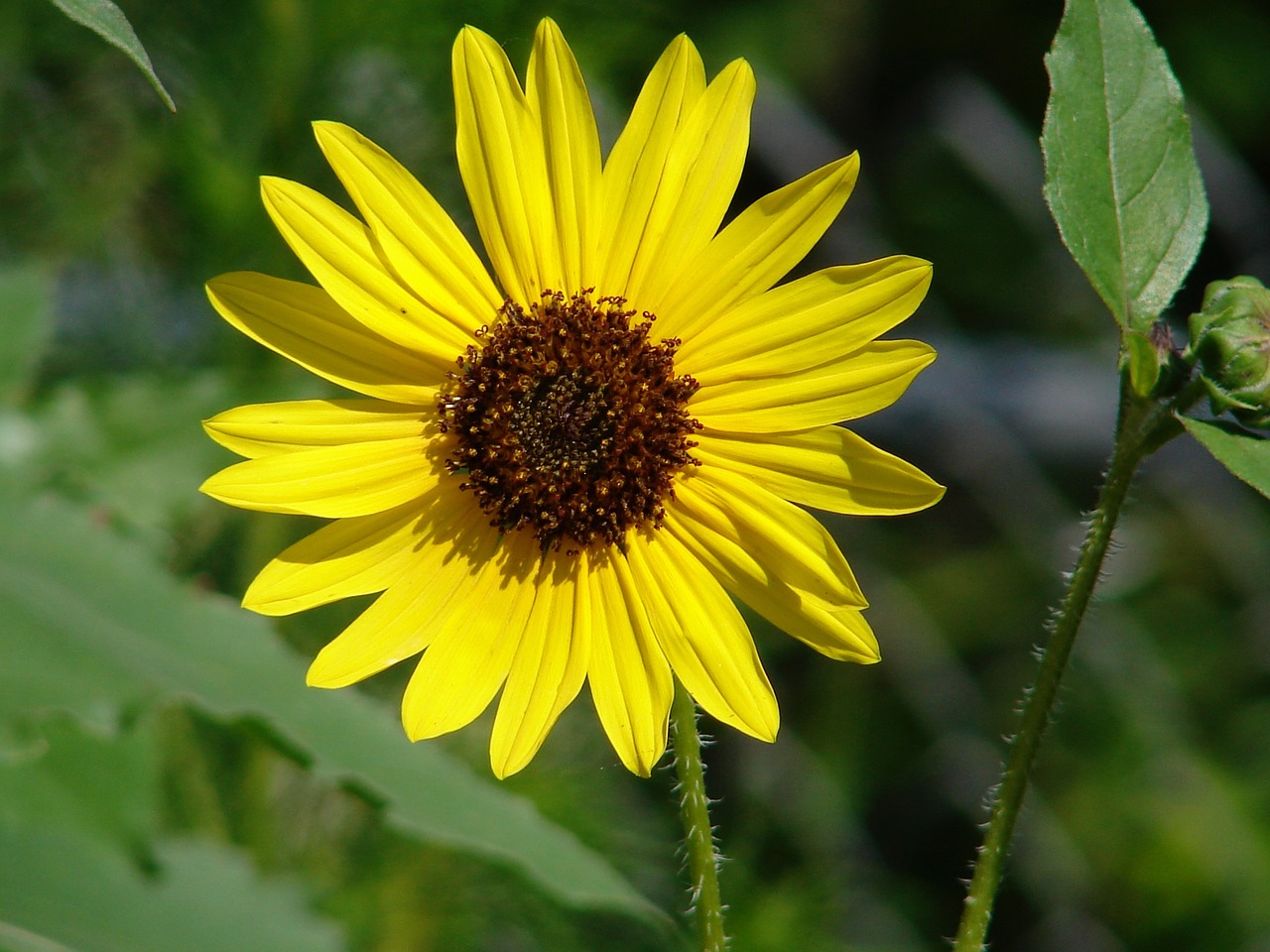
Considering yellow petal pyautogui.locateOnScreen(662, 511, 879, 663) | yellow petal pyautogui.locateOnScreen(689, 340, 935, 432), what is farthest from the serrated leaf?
yellow petal pyautogui.locateOnScreen(689, 340, 935, 432)

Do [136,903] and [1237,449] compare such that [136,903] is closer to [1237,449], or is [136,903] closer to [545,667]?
[545,667]

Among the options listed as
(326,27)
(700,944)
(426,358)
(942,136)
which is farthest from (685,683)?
(942,136)

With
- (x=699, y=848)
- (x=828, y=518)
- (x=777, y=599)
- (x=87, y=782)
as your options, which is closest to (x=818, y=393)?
(x=777, y=599)

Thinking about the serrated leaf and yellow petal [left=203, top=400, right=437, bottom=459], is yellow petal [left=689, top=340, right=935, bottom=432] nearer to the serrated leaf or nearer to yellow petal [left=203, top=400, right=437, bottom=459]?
yellow petal [left=203, top=400, right=437, bottom=459]

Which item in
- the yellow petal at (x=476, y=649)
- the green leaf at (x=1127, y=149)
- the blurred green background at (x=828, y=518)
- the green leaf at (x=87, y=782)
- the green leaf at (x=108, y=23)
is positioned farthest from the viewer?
the blurred green background at (x=828, y=518)

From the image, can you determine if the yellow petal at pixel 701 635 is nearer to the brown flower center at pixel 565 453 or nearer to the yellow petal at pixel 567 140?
the brown flower center at pixel 565 453

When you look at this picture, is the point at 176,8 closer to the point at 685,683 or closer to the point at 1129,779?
the point at 685,683

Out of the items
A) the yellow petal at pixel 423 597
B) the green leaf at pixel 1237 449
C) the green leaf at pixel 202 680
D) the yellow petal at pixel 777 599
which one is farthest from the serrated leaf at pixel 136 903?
the green leaf at pixel 1237 449
